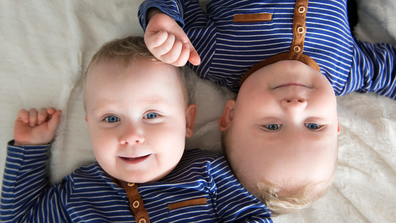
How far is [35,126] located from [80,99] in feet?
0.69

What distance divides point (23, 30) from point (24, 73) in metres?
0.19

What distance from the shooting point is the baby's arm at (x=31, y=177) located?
42.2 inches

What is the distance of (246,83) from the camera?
1.09 m

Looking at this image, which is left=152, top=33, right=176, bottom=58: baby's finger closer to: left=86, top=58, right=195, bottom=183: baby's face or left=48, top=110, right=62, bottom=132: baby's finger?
left=86, top=58, right=195, bottom=183: baby's face

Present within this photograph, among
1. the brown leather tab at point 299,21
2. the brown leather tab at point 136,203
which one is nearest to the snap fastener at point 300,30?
the brown leather tab at point 299,21

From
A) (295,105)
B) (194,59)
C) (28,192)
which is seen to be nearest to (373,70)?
(295,105)

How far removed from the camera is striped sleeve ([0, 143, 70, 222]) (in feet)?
3.51

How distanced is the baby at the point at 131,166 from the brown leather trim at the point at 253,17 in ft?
1.05

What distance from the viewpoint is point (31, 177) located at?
3.66 ft

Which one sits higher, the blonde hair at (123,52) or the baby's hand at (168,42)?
the baby's hand at (168,42)

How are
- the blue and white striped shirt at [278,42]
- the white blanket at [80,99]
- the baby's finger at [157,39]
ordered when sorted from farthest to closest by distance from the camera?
the white blanket at [80,99] < the blue and white striped shirt at [278,42] < the baby's finger at [157,39]

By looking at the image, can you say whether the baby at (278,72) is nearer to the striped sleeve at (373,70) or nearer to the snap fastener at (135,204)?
the striped sleeve at (373,70)

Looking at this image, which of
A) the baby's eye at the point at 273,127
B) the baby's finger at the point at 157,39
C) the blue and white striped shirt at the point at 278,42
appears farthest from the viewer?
the blue and white striped shirt at the point at 278,42

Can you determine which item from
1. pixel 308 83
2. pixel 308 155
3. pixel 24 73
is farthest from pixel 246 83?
pixel 24 73
